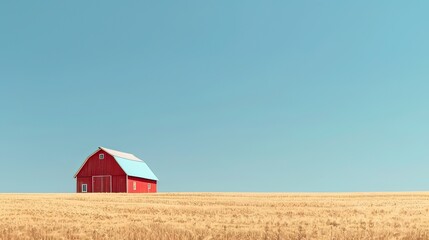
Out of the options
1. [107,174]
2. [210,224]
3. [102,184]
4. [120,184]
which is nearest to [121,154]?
[107,174]

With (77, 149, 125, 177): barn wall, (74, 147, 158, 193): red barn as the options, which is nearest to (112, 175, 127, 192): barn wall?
(74, 147, 158, 193): red barn

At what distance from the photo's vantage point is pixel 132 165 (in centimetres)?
7325

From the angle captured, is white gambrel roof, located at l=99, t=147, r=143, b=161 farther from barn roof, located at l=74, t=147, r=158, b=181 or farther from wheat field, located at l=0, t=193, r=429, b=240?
wheat field, located at l=0, t=193, r=429, b=240

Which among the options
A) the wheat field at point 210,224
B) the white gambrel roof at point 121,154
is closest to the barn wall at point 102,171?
the white gambrel roof at point 121,154

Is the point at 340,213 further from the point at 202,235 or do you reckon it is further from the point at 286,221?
the point at 202,235

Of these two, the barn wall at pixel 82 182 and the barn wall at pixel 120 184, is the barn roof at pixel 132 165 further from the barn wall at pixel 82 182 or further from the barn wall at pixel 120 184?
the barn wall at pixel 82 182

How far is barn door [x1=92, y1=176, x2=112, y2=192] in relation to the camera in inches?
2721

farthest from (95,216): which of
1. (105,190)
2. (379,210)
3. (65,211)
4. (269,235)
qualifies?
(105,190)

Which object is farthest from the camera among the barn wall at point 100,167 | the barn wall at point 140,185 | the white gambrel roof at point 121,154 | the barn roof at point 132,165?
the white gambrel roof at point 121,154

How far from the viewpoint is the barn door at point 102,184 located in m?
69.1

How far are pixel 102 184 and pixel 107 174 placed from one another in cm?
151

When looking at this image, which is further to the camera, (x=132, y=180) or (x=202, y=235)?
A: (x=132, y=180)

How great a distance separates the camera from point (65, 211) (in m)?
28.9

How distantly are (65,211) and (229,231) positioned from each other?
12.5m
